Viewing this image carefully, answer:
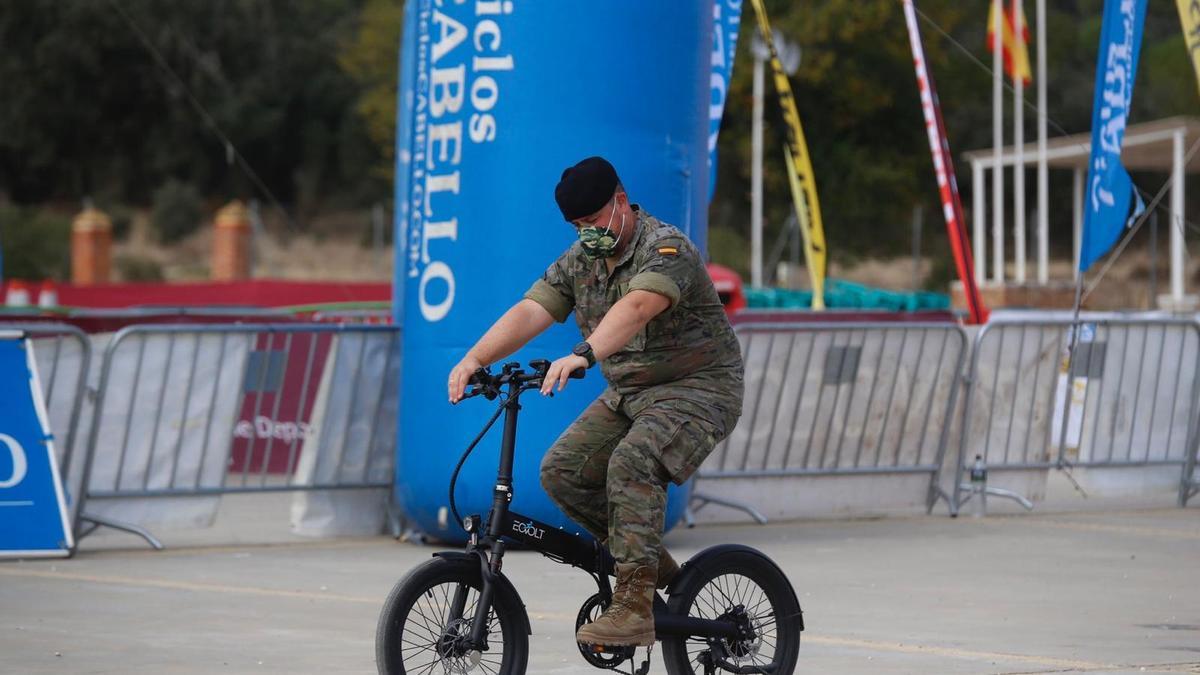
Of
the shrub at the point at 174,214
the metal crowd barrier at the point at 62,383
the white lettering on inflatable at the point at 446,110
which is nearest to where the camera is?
the white lettering on inflatable at the point at 446,110

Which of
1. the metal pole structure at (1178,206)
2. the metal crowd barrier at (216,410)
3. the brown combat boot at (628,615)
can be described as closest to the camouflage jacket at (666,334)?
the brown combat boot at (628,615)

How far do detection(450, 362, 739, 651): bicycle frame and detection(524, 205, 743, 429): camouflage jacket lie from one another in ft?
1.21

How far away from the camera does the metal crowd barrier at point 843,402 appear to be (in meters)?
12.0

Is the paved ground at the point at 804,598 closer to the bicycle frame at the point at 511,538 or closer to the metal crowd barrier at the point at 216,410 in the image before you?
the metal crowd barrier at the point at 216,410

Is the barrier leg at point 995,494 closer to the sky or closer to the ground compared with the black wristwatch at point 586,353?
closer to the ground

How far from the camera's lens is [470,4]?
1003cm

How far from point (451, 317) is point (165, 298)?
19.8 metres

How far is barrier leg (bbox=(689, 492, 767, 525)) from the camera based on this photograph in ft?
38.6

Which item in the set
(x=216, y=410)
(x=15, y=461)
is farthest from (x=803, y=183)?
(x=15, y=461)

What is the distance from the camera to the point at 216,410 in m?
11.1

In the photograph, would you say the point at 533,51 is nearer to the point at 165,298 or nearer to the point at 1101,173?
the point at 1101,173

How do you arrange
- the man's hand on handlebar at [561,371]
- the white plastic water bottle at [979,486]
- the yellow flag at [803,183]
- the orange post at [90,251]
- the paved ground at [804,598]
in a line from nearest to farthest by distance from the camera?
the man's hand on handlebar at [561,371]
the paved ground at [804,598]
the white plastic water bottle at [979,486]
the yellow flag at [803,183]
the orange post at [90,251]

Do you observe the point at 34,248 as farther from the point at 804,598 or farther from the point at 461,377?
the point at 461,377

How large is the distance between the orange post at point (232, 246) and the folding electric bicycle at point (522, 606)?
3609 cm
